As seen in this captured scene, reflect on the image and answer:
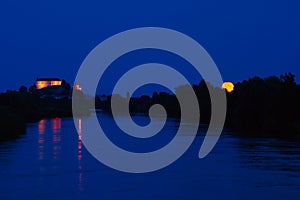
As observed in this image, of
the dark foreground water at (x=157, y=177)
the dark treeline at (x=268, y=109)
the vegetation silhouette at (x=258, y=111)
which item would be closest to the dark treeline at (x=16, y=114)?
the vegetation silhouette at (x=258, y=111)

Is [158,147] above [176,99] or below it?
below

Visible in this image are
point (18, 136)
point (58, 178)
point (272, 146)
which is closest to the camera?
point (58, 178)

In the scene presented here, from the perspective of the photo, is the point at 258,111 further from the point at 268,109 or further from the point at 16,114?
the point at 16,114

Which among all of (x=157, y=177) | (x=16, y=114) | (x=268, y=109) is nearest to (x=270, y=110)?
(x=268, y=109)

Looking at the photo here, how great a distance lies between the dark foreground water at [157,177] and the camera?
2103cm

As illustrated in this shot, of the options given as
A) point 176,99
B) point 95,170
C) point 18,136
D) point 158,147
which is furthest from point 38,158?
point 176,99

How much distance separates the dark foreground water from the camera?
2103 centimetres

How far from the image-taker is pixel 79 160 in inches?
1220

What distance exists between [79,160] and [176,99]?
3429 inches

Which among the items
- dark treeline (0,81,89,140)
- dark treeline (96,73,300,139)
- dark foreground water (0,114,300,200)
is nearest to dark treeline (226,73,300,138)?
dark treeline (96,73,300,139)

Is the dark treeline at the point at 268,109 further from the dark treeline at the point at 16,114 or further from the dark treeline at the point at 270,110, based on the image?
the dark treeline at the point at 16,114

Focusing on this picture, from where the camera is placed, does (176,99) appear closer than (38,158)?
No

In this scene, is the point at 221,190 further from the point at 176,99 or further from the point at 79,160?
the point at 176,99

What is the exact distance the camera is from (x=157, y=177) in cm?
2511
